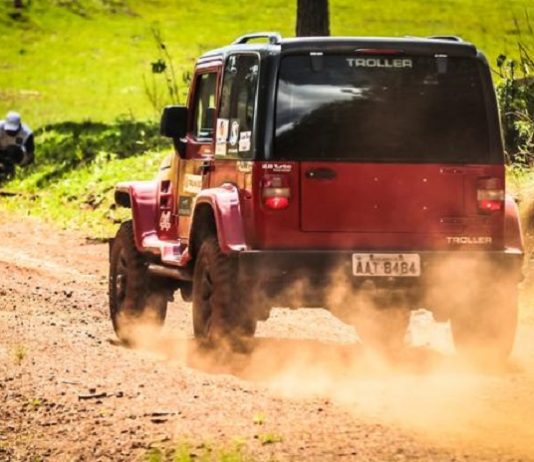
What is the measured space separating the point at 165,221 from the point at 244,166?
1962 mm

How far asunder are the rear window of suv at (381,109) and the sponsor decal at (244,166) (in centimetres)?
20

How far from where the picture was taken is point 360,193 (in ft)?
35.8

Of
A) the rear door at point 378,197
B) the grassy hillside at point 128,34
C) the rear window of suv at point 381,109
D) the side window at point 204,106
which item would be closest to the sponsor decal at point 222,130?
the side window at point 204,106

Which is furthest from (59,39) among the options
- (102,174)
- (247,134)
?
(247,134)

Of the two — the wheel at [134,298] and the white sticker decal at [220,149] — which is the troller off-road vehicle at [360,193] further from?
the wheel at [134,298]

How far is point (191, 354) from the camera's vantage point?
12.1 meters

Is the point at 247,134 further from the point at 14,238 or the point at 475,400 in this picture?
the point at 14,238

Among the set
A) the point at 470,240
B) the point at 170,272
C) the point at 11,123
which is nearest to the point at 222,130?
the point at 170,272

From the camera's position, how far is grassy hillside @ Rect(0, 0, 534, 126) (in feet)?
168

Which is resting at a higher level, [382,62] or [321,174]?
[382,62]

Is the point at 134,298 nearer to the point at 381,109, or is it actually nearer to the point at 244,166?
the point at 244,166

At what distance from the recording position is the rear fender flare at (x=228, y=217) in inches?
425

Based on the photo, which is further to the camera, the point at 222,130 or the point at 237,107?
the point at 222,130

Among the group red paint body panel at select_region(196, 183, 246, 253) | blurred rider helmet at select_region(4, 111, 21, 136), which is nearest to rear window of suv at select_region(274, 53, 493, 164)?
red paint body panel at select_region(196, 183, 246, 253)
